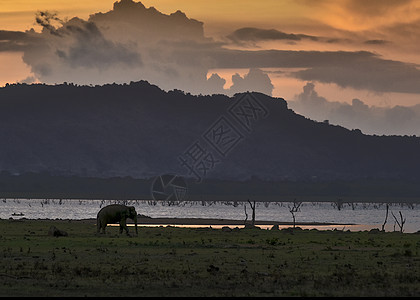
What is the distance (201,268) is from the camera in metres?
41.8

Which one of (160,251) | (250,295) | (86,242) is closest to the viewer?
(250,295)

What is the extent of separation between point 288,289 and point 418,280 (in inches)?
256

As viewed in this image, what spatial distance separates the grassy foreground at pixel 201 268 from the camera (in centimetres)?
3391

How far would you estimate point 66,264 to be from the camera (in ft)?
141

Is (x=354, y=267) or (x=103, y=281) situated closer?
(x=103, y=281)

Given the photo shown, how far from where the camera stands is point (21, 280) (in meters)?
36.0

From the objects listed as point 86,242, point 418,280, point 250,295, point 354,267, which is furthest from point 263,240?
point 250,295

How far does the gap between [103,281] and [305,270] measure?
10.6 meters

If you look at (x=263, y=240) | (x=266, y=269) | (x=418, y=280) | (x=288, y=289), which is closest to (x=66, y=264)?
(x=266, y=269)

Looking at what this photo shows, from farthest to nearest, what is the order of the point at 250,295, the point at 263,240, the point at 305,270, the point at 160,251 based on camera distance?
the point at 263,240
the point at 160,251
the point at 305,270
the point at 250,295

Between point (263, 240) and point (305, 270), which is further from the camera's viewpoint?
point (263, 240)

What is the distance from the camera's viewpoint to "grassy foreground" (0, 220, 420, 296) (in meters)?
33.9

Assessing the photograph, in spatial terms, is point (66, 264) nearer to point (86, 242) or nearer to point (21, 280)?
point (21, 280)

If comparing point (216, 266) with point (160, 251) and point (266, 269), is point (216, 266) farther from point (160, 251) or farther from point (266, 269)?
point (160, 251)
